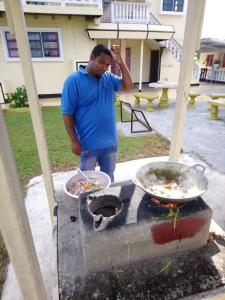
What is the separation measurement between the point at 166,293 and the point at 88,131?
1509 mm

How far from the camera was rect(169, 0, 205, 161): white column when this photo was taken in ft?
5.50

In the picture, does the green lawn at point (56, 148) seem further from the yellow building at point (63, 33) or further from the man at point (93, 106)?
the yellow building at point (63, 33)

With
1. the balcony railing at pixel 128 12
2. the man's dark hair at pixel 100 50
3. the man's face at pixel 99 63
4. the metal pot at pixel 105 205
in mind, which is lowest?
the metal pot at pixel 105 205

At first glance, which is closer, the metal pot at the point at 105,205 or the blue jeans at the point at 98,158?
the metal pot at the point at 105,205

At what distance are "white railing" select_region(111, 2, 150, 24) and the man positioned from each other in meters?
10.7

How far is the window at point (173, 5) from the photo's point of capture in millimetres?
12352

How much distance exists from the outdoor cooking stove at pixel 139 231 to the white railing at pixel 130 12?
11.9m

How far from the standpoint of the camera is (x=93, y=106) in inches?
82.7

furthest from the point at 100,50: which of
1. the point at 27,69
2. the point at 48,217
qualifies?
the point at 48,217

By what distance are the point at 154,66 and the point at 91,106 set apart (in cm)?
1305

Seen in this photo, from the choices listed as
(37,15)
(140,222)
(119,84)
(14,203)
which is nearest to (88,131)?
(119,84)

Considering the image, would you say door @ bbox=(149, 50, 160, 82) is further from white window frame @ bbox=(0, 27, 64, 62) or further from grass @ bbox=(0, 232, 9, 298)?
grass @ bbox=(0, 232, 9, 298)

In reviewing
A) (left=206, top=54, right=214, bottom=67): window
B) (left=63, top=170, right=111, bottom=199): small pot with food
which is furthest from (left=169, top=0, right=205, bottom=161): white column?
(left=206, top=54, right=214, bottom=67): window

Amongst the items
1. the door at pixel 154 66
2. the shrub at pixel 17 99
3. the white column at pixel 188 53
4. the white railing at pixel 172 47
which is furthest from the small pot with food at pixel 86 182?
the door at pixel 154 66
